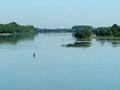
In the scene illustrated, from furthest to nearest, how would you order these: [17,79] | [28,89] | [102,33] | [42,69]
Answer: [102,33], [42,69], [17,79], [28,89]

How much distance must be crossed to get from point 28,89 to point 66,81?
2.18m

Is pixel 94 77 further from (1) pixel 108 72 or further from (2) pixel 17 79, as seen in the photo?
(2) pixel 17 79

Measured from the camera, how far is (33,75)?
57.6ft

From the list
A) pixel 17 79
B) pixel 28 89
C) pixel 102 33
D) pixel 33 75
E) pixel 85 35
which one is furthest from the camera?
pixel 102 33

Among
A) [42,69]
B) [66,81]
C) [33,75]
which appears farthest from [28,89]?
[42,69]

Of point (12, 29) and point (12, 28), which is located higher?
point (12, 28)

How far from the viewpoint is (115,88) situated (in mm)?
14367

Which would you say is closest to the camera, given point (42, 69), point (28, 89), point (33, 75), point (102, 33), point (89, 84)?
point (28, 89)

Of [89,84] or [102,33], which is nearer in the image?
[89,84]

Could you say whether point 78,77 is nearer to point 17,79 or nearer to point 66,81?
point 66,81

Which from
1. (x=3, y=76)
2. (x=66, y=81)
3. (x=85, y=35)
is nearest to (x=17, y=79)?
(x=3, y=76)

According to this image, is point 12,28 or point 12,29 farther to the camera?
point 12,28

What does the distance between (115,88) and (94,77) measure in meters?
2.66

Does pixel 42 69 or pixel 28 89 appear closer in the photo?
pixel 28 89
